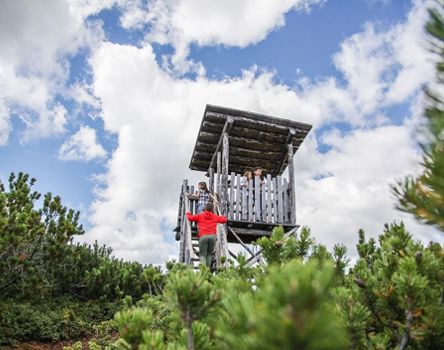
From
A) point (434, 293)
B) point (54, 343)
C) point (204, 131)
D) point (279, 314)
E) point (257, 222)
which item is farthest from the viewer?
point (204, 131)

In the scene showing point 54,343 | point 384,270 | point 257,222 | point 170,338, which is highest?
point 257,222

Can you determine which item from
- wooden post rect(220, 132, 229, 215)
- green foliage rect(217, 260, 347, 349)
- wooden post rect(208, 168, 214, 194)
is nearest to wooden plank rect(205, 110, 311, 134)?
wooden post rect(220, 132, 229, 215)

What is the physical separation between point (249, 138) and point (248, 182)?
65.5 inches

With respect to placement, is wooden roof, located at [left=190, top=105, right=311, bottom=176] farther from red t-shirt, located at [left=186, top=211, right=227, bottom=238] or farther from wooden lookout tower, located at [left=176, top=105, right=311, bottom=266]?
red t-shirt, located at [left=186, top=211, right=227, bottom=238]

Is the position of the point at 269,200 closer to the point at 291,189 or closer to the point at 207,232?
the point at 291,189

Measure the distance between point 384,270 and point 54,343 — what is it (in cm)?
714

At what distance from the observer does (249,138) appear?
1152 cm

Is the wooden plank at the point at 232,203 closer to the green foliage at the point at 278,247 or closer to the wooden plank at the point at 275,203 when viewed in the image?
the wooden plank at the point at 275,203

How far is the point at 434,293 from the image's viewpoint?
1.70 metres

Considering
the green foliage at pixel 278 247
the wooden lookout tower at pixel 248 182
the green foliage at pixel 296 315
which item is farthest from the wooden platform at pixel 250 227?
the green foliage at pixel 296 315

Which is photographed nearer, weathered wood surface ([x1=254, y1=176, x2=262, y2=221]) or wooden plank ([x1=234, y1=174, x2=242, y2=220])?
wooden plank ([x1=234, y1=174, x2=242, y2=220])

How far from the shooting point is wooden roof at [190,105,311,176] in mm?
10547

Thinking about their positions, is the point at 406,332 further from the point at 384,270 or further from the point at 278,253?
the point at 278,253

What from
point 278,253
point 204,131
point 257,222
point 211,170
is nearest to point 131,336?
point 278,253
